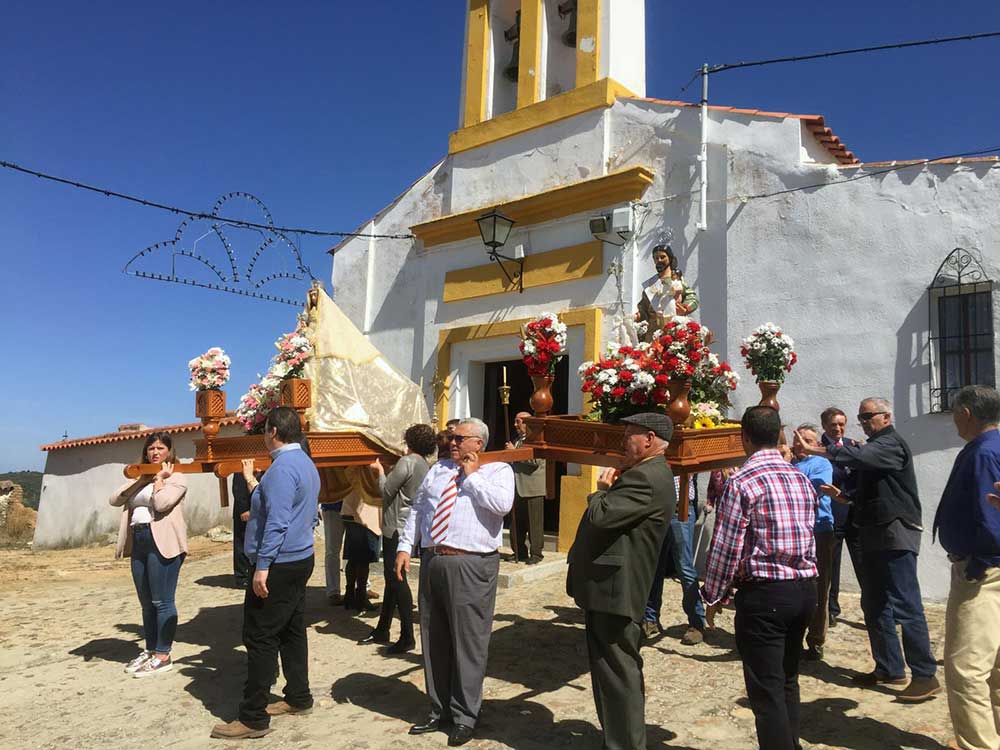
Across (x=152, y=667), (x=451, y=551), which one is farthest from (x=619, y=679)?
(x=152, y=667)

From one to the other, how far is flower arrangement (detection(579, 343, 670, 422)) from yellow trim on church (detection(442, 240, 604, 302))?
16.5 feet

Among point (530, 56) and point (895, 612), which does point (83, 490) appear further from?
point (895, 612)

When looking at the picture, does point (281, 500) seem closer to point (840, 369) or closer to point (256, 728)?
point (256, 728)

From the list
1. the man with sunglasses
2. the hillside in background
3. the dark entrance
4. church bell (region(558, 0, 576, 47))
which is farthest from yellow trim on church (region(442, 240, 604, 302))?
the hillside in background

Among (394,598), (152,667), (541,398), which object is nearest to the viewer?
(541,398)

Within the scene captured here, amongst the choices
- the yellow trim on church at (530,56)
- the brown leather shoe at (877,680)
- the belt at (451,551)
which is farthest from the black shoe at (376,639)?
the yellow trim on church at (530,56)

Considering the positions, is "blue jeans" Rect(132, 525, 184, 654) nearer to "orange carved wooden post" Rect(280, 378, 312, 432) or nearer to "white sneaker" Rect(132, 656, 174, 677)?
"white sneaker" Rect(132, 656, 174, 677)

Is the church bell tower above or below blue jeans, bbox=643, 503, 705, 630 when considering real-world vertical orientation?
above

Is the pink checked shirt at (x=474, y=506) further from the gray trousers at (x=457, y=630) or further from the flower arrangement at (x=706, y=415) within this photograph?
the flower arrangement at (x=706, y=415)

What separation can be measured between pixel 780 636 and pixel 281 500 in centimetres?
303

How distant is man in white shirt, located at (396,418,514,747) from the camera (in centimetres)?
479

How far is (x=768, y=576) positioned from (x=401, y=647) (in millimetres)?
3722

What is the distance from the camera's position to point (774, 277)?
8.83m

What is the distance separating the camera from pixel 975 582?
4160mm
